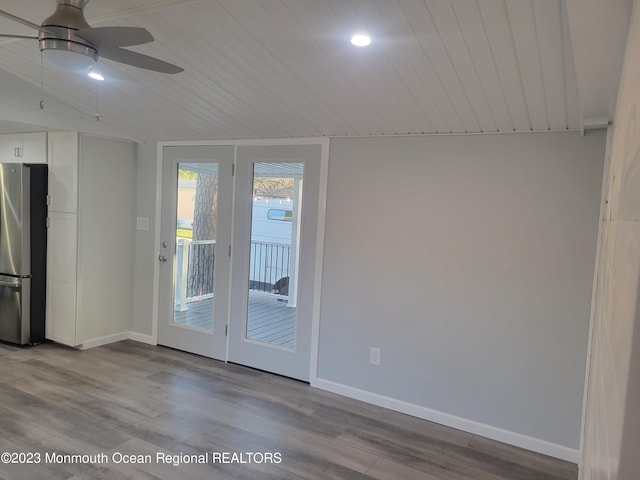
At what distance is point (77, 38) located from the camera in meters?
1.80

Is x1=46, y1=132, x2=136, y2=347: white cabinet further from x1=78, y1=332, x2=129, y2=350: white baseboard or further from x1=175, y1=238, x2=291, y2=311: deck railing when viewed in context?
x1=175, y1=238, x2=291, y2=311: deck railing

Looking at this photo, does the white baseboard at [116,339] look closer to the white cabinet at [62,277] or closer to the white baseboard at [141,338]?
the white baseboard at [141,338]

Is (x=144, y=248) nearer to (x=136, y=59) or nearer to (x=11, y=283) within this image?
(x=11, y=283)

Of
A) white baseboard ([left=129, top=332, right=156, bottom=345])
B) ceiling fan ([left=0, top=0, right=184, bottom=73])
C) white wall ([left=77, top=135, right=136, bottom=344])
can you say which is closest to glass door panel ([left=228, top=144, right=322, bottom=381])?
white baseboard ([left=129, top=332, right=156, bottom=345])

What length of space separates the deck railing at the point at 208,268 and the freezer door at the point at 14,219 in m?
1.39

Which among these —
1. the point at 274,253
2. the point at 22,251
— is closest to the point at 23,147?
the point at 22,251

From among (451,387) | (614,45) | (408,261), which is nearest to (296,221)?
(408,261)

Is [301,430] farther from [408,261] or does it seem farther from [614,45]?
[614,45]

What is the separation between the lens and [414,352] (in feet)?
10.5

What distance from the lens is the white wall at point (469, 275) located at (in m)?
2.71

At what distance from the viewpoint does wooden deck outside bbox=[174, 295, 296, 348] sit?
149 inches

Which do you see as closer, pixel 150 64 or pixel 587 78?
pixel 587 78

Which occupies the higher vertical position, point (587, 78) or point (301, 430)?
point (587, 78)

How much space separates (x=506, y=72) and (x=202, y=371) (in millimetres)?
3258
